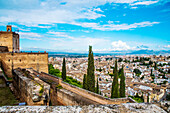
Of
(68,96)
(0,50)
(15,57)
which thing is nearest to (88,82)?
(68,96)

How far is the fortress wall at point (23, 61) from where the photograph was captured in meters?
13.8

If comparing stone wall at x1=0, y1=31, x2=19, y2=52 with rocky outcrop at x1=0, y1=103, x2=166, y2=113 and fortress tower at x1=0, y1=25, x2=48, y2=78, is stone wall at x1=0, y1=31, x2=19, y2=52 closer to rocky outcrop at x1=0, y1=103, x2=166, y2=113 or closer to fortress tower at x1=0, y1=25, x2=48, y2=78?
fortress tower at x1=0, y1=25, x2=48, y2=78

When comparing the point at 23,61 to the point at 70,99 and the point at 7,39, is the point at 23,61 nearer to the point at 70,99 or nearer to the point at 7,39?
the point at 7,39

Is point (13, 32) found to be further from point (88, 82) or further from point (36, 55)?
point (88, 82)

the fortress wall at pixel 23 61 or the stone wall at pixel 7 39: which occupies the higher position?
the stone wall at pixel 7 39

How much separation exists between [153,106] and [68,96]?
725 cm

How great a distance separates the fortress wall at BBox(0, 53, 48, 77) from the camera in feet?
45.4

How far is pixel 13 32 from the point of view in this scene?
649 inches

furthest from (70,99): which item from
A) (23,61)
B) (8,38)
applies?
(8,38)

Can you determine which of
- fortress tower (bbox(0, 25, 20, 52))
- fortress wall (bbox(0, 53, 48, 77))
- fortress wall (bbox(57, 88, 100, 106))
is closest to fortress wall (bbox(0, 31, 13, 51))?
fortress tower (bbox(0, 25, 20, 52))

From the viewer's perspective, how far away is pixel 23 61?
15.2 m

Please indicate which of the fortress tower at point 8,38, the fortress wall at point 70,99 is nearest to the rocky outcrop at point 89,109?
the fortress wall at point 70,99

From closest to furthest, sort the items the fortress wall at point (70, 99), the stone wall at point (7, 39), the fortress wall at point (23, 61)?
the fortress wall at point (70, 99) → the fortress wall at point (23, 61) → the stone wall at point (7, 39)

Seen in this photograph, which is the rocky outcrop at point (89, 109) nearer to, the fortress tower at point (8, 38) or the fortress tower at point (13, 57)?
the fortress tower at point (13, 57)
